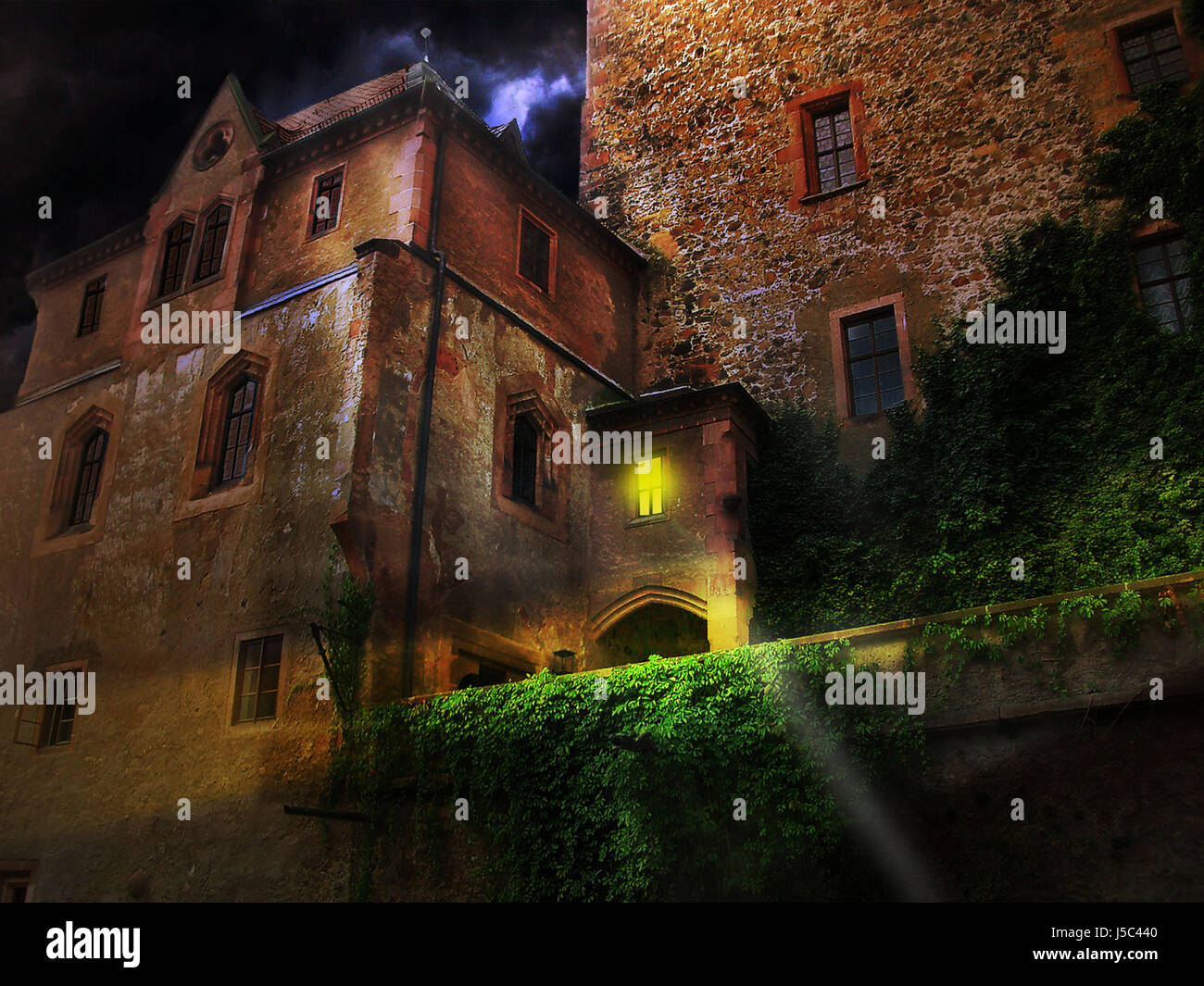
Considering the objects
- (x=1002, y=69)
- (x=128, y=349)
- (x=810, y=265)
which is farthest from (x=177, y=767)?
(x=1002, y=69)

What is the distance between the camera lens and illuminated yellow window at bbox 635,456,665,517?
1712 centimetres

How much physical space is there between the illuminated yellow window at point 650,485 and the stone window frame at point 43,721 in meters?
9.22

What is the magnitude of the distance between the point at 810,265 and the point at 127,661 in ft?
44.1

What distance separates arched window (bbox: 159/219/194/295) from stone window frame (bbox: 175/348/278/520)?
312 centimetres

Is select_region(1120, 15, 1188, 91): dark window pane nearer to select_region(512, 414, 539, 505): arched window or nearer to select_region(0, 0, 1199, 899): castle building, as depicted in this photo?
select_region(0, 0, 1199, 899): castle building

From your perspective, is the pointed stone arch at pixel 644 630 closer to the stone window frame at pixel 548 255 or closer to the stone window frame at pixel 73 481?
the stone window frame at pixel 548 255

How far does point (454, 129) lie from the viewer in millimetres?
16594

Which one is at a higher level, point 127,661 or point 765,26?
point 765,26

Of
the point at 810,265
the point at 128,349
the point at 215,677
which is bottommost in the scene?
the point at 215,677

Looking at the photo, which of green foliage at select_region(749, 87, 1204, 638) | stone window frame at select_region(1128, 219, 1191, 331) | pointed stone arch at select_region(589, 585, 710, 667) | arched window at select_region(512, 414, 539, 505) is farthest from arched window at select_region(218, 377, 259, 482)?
stone window frame at select_region(1128, 219, 1191, 331)

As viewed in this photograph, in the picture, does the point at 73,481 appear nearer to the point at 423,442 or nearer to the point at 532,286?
the point at 423,442

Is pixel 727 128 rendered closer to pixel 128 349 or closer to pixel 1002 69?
pixel 1002 69

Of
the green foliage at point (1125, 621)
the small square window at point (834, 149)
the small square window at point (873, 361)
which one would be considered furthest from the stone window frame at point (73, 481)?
the green foliage at point (1125, 621)

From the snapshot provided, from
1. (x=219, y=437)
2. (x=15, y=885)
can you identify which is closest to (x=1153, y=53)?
(x=219, y=437)
